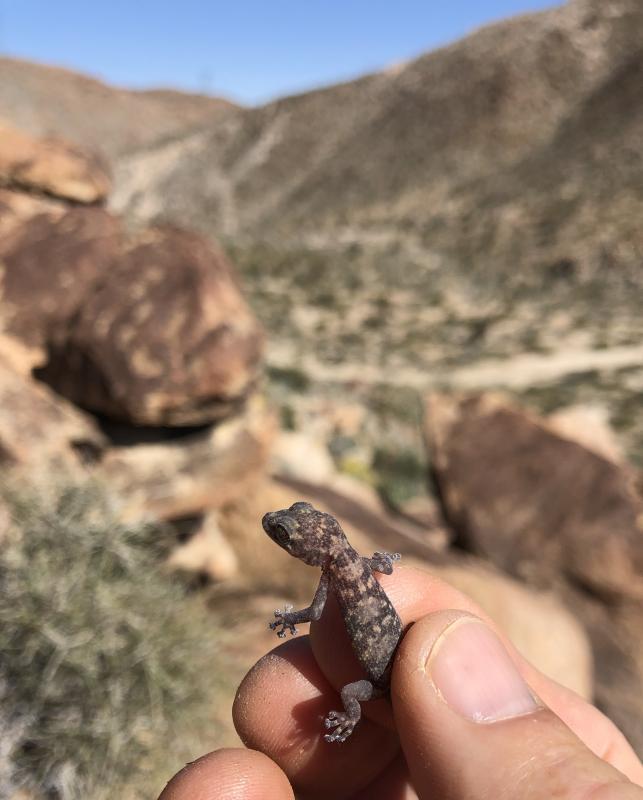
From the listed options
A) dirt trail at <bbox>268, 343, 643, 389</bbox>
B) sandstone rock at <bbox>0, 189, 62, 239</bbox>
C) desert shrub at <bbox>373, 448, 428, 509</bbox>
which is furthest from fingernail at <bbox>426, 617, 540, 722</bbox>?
dirt trail at <bbox>268, 343, 643, 389</bbox>

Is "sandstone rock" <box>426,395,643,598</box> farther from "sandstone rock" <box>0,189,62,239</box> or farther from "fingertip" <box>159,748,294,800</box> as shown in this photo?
"sandstone rock" <box>0,189,62,239</box>

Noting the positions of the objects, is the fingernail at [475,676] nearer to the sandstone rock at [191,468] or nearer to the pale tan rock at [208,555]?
the sandstone rock at [191,468]

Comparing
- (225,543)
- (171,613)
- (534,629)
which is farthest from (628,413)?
(171,613)

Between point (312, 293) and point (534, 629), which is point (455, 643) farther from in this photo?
point (312, 293)

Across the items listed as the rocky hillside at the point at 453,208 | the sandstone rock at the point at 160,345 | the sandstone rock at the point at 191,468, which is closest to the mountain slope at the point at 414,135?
the rocky hillside at the point at 453,208

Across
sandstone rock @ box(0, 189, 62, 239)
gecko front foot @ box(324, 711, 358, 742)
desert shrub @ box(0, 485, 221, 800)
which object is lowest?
desert shrub @ box(0, 485, 221, 800)

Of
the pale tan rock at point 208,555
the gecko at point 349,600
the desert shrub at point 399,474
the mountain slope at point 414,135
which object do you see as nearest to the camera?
the gecko at point 349,600
